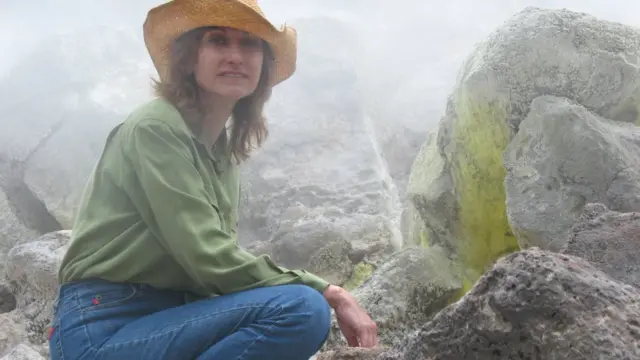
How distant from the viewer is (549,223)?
2.97 metres

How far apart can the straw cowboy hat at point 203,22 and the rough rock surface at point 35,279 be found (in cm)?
336

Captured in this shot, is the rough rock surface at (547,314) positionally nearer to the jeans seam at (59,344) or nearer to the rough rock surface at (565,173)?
the jeans seam at (59,344)

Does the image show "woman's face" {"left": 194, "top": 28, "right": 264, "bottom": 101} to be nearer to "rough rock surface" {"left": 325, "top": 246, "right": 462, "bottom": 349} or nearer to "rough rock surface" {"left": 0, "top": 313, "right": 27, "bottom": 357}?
"rough rock surface" {"left": 325, "top": 246, "right": 462, "bottom": 349}

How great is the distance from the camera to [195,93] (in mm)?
2045

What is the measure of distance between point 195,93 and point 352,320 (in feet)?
2.63

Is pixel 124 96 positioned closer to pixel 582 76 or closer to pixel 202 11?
pixel 582 76

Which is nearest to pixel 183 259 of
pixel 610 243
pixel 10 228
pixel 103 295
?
pixel 103 295

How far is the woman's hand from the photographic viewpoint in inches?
69.0

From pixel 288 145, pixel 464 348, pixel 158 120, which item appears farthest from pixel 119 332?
pixel 288 145

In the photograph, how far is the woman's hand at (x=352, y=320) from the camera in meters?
1.75

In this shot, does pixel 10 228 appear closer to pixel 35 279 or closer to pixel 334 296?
pixel 35 279

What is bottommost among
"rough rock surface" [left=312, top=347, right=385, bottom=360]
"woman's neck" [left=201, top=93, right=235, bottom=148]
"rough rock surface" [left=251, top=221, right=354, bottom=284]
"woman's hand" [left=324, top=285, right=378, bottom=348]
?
"rough rock surface" [left=251, top=221, right=354, bottom=284]

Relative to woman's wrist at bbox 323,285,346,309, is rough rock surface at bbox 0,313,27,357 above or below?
below

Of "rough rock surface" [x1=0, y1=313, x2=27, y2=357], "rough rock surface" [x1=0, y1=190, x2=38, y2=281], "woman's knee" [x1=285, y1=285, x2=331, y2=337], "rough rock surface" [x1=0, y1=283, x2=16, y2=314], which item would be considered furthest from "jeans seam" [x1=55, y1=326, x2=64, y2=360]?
"rough rock surface" [x1=0, y1=190, x2=38, y2=281]
